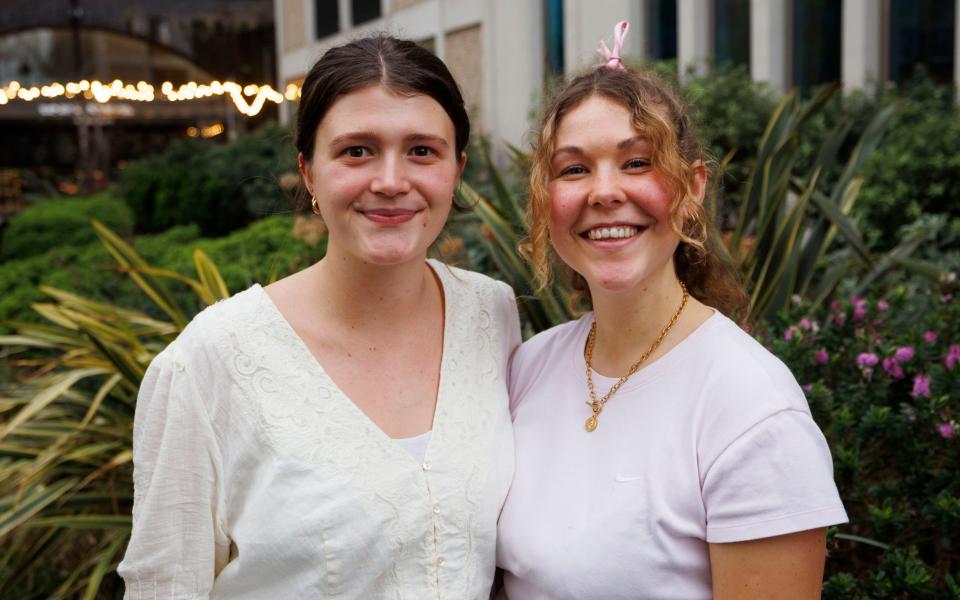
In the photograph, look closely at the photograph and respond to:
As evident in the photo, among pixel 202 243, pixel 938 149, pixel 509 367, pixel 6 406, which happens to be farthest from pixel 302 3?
pixel 509 367

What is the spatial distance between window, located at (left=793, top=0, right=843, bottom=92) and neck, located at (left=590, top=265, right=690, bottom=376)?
22.3 ft

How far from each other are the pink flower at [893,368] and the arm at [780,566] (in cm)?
124

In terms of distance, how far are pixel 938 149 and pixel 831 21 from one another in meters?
2.53

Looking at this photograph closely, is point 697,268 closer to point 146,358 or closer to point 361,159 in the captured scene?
point 361,159

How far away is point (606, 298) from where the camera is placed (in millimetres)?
2100

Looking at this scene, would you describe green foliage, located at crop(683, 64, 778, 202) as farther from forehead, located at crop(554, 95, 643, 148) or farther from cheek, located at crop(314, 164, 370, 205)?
cheek, located at crop(314, 164, 370, 205)

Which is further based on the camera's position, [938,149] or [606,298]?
[938,149]

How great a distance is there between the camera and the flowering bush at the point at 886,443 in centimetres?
240

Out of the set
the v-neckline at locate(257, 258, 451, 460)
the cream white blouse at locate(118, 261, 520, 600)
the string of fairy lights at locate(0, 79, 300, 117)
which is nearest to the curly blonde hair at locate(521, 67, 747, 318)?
the v-neckline at locate(257, 258, 451, 460)

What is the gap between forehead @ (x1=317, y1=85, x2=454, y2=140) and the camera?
197 centimetres

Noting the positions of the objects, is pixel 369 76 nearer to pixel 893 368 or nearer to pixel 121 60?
pixel 893 368

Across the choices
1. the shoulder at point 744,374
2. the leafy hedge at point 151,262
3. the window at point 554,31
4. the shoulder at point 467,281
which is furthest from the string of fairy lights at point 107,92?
the shoulder at point 744,374

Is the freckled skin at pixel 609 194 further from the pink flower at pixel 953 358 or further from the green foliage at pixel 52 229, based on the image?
the green foliage at pixel 52 229

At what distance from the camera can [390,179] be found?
1.96 meters
